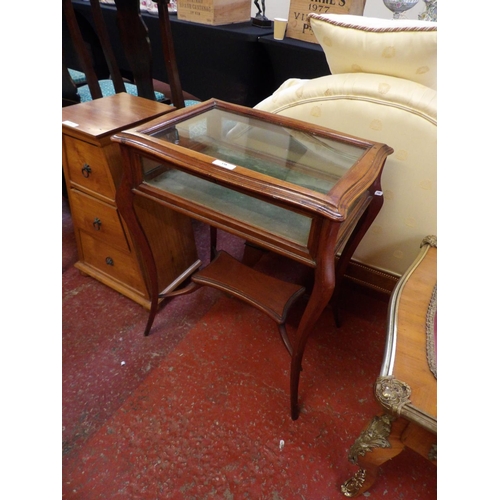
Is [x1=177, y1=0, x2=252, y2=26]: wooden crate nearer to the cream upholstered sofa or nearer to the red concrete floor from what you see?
the cream upholstered sofa

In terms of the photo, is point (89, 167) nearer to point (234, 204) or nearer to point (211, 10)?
point (234, 204)

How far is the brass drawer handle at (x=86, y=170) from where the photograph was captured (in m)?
1.12

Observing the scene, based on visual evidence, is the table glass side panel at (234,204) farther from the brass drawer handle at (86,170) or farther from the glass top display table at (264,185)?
the brass drawer handle at (86,170)

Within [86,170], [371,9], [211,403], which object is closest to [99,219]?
[86,170]

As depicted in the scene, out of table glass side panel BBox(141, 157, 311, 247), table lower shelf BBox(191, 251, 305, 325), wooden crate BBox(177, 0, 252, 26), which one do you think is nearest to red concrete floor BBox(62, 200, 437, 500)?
table lower shelf BBox(191, 251, 305, 325)

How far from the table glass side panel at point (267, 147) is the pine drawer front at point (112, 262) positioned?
54 centimetres

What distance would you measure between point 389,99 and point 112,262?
1.11m

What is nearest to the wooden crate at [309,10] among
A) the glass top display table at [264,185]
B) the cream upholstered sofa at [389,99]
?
the cream upholstered sofa at [389,99]

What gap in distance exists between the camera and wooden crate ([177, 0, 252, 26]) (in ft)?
6.34

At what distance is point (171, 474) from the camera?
93 centimetres

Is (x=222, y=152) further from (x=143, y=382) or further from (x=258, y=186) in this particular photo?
(x=143, y=382)

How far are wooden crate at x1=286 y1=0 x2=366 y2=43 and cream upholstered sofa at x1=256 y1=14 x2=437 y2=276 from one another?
2.39 ft

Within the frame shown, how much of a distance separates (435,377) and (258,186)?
1.69 feet

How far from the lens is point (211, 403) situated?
3.58 feet
